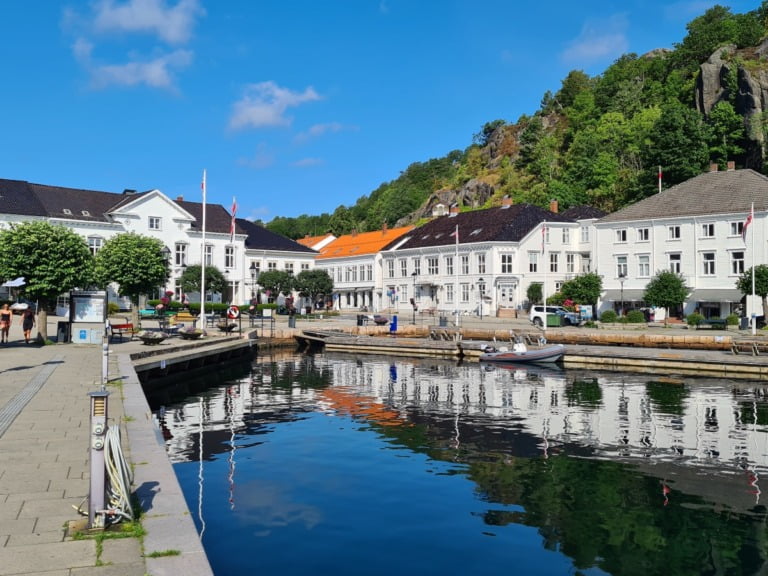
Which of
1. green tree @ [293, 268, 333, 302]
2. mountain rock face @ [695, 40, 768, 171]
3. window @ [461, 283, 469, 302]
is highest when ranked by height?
mountain rock face @ [695, 40, 768, 171]

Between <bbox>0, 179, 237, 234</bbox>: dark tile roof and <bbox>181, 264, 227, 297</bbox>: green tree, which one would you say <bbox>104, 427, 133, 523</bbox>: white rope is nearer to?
<bbox>181, 264, 227, 297</bbox>: green tree

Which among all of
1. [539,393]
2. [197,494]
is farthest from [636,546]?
[539,393]

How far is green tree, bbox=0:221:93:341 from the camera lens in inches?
1268

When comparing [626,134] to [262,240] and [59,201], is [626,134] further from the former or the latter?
[59,201]

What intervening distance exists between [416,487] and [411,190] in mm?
143396

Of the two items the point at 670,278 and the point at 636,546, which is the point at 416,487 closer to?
the point at 636,546

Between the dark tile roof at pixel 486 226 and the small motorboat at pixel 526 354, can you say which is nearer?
the small motorboat at pixel 526 354

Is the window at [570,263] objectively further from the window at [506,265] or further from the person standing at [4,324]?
the person standing at [4,324]

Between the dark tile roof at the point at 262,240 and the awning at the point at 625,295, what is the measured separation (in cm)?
3842

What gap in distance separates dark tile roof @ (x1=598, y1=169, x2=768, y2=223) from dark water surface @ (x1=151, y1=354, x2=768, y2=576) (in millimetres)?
34056

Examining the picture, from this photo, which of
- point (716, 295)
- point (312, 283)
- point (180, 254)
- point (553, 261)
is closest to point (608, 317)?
Answer: point (716, 295)

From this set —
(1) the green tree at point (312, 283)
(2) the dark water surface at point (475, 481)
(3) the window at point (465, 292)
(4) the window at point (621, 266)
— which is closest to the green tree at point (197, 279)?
(1) the green tree at point (312, 283)

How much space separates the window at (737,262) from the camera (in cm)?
5659

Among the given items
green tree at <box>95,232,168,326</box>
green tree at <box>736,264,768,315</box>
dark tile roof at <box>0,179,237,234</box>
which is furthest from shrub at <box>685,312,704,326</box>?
dark tile roof at <box>0,179,237,234</box>
